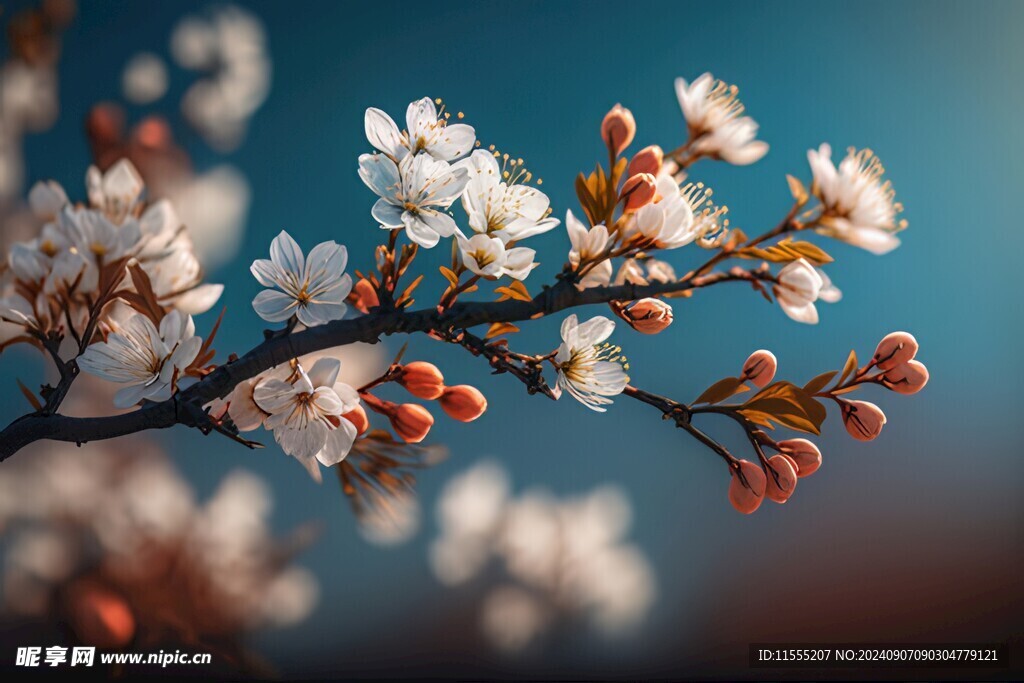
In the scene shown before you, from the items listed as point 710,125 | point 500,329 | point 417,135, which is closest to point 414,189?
point 417,135

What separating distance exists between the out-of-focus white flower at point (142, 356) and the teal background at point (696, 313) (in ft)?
0.79

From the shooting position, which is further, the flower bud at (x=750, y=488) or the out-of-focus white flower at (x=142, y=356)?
the flower bud at (x=750, y=488)

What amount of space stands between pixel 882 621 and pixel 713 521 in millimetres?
247

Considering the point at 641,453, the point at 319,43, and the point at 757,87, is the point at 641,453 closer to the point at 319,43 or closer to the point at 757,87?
the point at 757,87

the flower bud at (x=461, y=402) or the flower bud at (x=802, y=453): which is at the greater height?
the flower bud at (x=461, y=402)

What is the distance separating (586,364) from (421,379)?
15 cm

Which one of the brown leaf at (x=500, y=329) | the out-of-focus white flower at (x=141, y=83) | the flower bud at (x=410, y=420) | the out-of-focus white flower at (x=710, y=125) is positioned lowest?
the flower bud at (x=410, y=420)

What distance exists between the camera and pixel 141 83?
0.93 meters

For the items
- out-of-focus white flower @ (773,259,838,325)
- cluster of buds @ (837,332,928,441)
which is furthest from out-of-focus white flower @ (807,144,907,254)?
cluster of buds @ (837,332,928,441)

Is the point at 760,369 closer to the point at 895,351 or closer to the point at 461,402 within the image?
the point at 895,351

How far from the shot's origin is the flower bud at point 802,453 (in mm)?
778

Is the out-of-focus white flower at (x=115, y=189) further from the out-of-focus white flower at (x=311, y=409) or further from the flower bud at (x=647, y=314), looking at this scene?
the flower bud at (x=647, y=314)

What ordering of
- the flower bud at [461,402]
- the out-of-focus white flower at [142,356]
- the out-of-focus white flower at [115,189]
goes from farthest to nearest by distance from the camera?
the out-of-focus white flower at [115,189] → the flower bud at [461,402] → the out-of-focus white flower at [142,356]

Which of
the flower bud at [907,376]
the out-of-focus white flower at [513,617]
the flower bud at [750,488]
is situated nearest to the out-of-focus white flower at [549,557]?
the out-of-focus white flower at [513,617]
